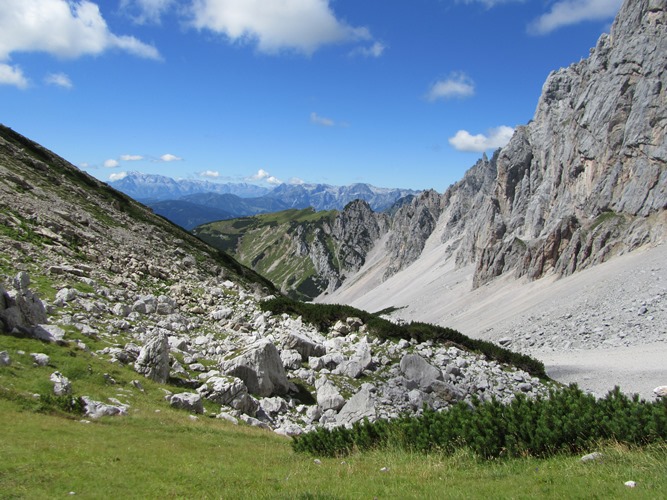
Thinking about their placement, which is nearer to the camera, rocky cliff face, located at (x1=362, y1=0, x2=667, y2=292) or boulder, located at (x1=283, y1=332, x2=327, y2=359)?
boulder, located at (x1=283, y1=332, x2=327, y2=359)

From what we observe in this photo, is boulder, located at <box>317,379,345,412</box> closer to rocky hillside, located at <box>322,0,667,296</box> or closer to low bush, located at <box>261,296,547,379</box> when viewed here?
low bush, located at <box>261,296,547,379</box>

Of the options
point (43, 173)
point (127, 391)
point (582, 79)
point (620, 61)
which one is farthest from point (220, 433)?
point (582, 79)

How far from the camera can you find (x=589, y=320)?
221 ft

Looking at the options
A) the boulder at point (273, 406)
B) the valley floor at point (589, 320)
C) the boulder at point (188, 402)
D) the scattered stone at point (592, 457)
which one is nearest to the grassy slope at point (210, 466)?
the scattered stone at point (592, 457)

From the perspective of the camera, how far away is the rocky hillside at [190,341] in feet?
71.6

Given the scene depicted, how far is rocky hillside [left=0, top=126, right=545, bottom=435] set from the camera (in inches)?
859

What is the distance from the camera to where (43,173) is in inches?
2032

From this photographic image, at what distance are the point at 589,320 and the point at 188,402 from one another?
64367 mm

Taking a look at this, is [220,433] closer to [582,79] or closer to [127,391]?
[127,391]

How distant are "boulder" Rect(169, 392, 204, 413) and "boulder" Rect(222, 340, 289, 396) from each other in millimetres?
3231

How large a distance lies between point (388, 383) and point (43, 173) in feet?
153

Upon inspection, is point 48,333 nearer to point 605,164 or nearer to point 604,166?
point 604,166

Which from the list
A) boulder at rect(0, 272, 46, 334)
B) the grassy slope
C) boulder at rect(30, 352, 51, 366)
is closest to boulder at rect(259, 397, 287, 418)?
the grassy slope

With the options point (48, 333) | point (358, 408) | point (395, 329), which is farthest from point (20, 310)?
point (395, 329)
